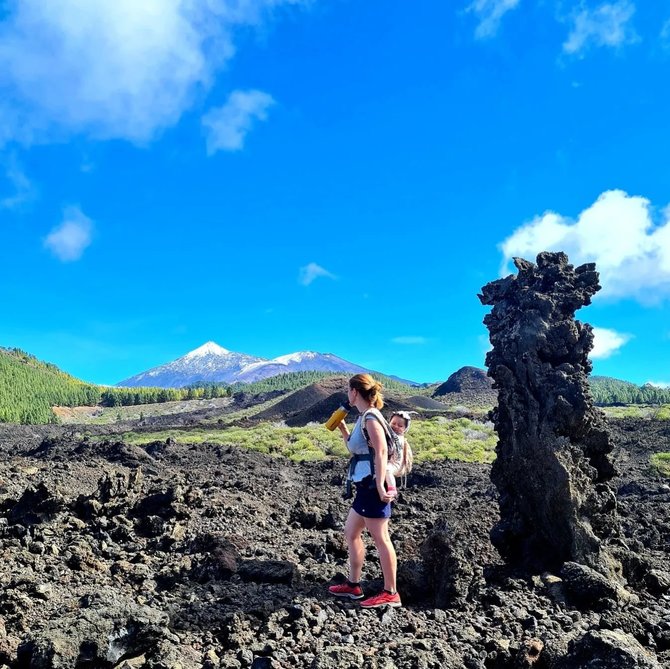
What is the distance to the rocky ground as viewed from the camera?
14.2 ft

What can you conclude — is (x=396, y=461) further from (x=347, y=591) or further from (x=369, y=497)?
(x=347, y=591)

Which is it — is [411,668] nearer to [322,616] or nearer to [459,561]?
[322,616]

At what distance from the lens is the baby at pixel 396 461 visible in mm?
5625

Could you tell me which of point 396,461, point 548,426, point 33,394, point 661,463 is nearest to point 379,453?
point 396,461

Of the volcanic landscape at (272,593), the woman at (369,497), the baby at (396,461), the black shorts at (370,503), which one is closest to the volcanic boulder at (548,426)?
the volcanic landscape at (272,593)

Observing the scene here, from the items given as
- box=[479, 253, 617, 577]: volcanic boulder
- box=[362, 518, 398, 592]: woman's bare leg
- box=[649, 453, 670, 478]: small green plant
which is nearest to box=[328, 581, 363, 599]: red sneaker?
box=[362, 518, 398, 592]: woman's bare leg

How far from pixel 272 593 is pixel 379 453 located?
188 cm

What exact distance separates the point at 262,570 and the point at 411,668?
2.59m

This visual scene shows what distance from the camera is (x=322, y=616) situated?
16.9 feet

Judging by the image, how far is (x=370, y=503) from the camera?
5605mm

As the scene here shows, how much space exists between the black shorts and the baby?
5.9 inches

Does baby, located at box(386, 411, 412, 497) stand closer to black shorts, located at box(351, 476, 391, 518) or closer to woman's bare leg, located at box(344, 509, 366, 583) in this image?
black shorts, located at box(351, 476, 391, 518)

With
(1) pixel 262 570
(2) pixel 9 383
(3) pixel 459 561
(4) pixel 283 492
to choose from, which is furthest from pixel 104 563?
(2) pixel 9 383

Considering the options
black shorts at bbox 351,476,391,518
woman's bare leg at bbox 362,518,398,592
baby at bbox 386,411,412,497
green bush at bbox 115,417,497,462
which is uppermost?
green bush at bbox 115,417,497,462
